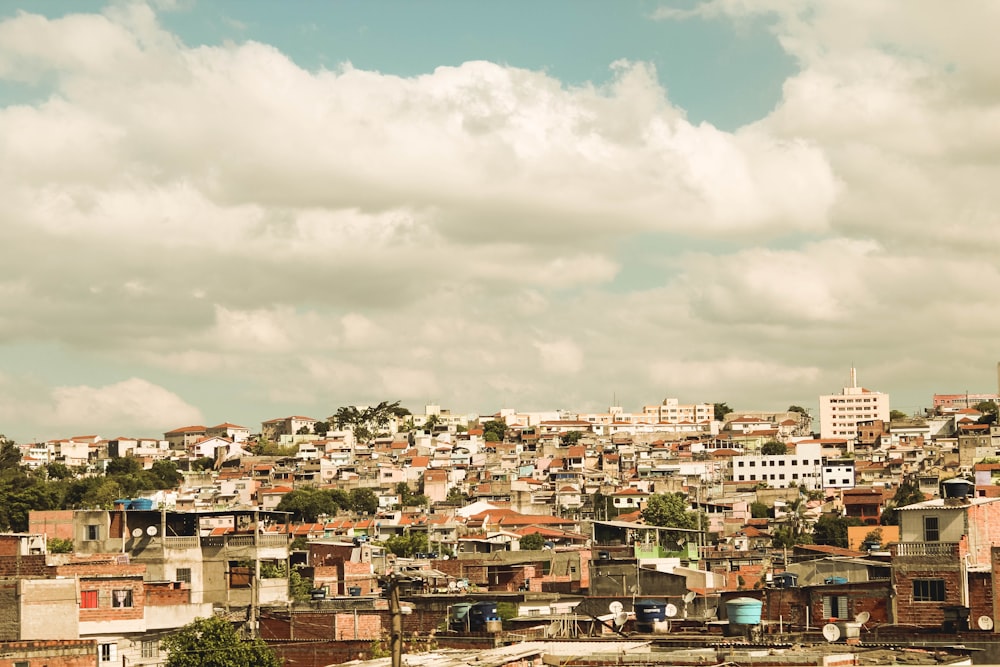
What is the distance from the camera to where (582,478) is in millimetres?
168250

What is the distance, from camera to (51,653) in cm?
3422

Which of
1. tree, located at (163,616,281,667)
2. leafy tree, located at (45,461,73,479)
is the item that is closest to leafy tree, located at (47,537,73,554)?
tree, located at (163,616,281,667)

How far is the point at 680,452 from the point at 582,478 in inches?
1245

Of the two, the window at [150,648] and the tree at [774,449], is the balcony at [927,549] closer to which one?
the window at [150,648]

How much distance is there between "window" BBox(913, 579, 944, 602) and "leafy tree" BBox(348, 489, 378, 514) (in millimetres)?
117315

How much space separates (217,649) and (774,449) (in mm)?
158454

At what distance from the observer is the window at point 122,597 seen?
40.4 metres

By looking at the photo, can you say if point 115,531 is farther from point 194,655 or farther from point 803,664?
point 803,664

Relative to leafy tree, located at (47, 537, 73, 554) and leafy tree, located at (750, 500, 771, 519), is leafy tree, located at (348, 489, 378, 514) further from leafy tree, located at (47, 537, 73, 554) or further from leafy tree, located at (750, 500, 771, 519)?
leafy tree, located at (47, 537, 73, 554)

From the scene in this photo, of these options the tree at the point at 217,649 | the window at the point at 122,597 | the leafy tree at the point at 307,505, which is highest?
the leafy tree at the point at 307,505

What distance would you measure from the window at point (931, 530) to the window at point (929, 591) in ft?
4.19

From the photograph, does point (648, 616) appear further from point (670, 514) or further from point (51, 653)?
point (670, 514)

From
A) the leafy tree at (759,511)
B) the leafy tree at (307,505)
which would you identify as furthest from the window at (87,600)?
the leafy tree at (759,511)

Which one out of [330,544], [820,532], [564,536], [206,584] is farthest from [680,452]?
[206,584]
